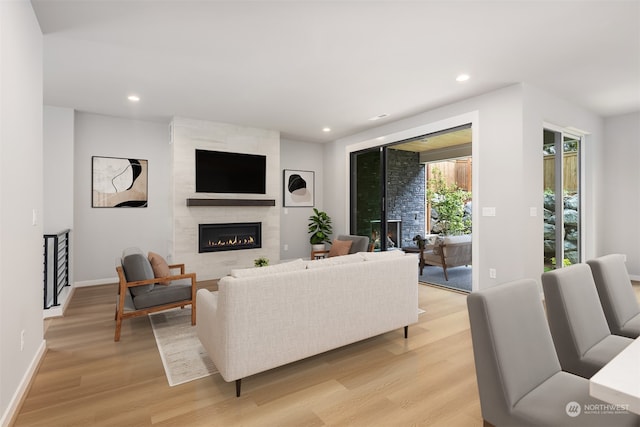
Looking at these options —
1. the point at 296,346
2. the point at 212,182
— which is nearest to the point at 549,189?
the point at 296,346

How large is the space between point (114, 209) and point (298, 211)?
11.2 ft

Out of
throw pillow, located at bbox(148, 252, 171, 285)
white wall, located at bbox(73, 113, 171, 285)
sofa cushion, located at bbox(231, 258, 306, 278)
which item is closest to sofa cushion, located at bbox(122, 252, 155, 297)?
throw pillow, located at bbox(148, 252, 171, 285)

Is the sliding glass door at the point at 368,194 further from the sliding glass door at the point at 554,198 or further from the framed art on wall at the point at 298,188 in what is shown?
the sliding glass door at the point at 554,198

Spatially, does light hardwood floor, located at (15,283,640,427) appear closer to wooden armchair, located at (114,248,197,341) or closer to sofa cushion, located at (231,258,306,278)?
wooden armchair, located at (114,248,197,341)

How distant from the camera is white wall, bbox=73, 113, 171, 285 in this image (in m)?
5.18

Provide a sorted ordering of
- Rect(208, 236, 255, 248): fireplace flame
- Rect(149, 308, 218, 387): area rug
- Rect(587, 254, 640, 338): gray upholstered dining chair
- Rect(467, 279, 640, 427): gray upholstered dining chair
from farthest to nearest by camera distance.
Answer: Rect(208, 236, 255, 248): fireplace flame < Rect(149, 308, 218, 387): area rug < Rect(587, 254, 640, 338): gray upholstered dining chair < Rect(467, 279, 640, 427): gray upholstered dining chair

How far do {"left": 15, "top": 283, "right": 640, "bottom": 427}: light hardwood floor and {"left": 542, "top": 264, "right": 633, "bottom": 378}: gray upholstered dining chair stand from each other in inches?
25.2

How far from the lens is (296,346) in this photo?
2.33 metres

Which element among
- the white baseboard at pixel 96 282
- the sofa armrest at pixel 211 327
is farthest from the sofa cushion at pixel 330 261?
the white baseboard at pixel 96 282

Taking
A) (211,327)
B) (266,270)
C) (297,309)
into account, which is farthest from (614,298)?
(211,327)

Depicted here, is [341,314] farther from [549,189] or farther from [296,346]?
[549,189]

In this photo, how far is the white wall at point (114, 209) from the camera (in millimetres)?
5176

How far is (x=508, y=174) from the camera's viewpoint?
4.09 m

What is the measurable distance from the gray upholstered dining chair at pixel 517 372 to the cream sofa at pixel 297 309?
4.18 ft
